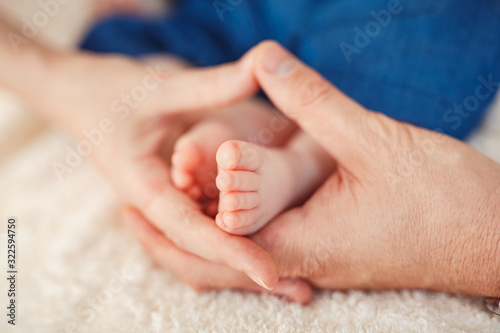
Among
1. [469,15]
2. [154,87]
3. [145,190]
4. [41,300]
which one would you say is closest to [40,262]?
[41,300]

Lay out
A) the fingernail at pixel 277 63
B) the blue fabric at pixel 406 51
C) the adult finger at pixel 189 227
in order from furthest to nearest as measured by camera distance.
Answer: the blue fabric at pixel 406 51 → the fingernail at pixel 277 63 → the adult finger at pixel 189 227

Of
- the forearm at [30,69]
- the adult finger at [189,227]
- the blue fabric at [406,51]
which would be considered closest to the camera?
the adult finger at [189,227]

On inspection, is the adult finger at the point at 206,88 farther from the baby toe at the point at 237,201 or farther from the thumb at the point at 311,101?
the baby toe at the point at 237,201

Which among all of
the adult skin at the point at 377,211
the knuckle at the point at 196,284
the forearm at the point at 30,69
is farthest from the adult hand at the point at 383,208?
the forearm at the point at 30,69

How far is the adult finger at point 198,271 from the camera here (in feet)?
1.81

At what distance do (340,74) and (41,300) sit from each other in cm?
62

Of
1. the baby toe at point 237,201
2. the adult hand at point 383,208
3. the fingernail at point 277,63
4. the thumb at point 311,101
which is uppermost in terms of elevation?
the fingernail at point 277,63

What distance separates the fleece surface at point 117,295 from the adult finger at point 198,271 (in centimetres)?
1

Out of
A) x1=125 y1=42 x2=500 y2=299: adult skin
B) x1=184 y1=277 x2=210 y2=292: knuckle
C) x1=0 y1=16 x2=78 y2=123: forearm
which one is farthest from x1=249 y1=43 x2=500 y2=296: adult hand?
x1=0 y1=16 x2=78 y2=123: forearm

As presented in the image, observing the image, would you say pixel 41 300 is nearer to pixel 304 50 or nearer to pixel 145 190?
pixel 145 190

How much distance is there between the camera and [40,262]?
0.67 m

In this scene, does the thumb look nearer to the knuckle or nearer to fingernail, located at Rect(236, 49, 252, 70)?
fingernail, located at Rect(236, 49, 252, 70)

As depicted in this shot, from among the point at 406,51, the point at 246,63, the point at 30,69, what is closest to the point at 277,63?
the point at 246,63

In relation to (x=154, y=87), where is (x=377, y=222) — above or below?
below
